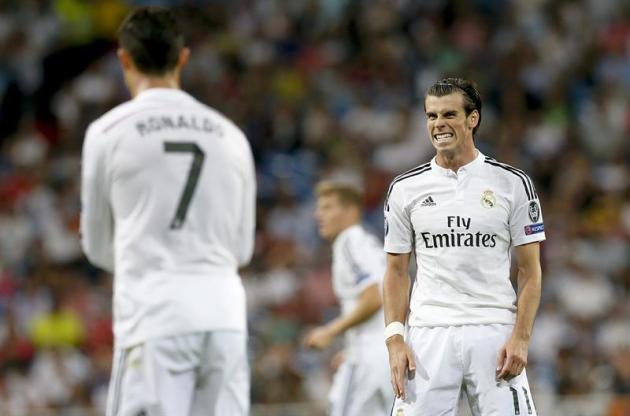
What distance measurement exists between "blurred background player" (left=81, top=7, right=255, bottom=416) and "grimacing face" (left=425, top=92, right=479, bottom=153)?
0.88 m

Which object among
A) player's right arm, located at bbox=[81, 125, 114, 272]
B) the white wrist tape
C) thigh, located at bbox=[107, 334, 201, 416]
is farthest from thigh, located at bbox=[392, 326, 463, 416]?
player's right arm, located at bbox=[81, 125, 114, 272]

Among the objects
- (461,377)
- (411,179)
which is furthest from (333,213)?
(461,377)

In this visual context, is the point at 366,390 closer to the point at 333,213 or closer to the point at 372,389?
the point at 372,389

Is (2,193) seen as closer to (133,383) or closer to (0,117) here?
(0,117)

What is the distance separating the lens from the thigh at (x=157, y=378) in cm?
526

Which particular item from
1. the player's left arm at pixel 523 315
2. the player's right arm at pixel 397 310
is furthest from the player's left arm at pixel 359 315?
the player's left arm at pixel 523 315

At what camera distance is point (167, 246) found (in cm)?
537

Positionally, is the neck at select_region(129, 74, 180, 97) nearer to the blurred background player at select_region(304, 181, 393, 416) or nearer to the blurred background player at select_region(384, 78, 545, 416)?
the blurred background player at select_region(384, 78, 545, 416)

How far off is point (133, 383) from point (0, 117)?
12.5 metres

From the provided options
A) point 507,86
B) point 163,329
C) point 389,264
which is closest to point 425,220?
point 389,264

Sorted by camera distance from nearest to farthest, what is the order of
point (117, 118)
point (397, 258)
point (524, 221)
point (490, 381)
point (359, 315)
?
point (117, 118), point (490, 381), point (524, 221), point (397, 258), point (359, 315)

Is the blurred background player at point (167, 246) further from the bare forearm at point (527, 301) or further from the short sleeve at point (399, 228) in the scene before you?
the bare forearm at point (527, 301)

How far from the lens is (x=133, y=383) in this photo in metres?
5.30

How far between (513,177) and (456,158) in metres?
0.27
